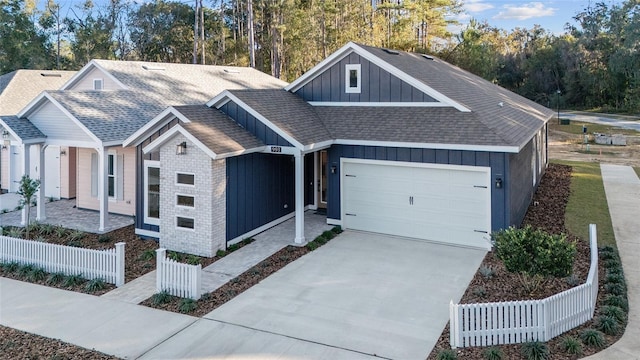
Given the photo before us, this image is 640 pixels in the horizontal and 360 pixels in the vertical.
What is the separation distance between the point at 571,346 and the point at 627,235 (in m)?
7.65

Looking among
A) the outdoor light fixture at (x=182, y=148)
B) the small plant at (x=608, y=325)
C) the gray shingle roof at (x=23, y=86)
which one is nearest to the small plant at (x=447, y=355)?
the small plant at (x=608, y=325)

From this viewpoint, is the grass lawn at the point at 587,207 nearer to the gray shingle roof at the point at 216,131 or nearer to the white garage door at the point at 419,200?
the white garage door at the point at 419,200

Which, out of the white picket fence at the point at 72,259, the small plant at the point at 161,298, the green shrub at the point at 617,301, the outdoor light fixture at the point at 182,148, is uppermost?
the outdoor light fixture at the point at 182,148

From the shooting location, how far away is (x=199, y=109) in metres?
12.7

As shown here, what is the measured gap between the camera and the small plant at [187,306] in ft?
27.8

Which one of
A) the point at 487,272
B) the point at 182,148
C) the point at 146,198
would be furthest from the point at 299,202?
the point at 487,272

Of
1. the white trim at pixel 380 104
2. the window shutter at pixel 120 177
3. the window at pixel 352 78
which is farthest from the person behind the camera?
the window shutter at pixel 120 177

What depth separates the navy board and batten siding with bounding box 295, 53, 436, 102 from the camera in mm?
13859

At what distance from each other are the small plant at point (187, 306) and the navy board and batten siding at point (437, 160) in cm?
620

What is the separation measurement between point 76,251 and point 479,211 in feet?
31.3

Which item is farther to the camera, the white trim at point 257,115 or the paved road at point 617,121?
the paved road at point 617,121

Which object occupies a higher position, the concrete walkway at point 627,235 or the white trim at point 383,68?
the white trim at point 383,68

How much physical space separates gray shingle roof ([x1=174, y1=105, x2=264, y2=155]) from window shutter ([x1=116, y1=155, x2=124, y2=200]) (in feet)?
14.1

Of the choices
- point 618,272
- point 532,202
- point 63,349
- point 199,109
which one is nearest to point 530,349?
point 618,272
